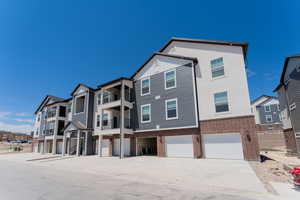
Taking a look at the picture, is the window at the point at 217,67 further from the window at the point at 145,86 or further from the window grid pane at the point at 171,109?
the window at the point at 145,86

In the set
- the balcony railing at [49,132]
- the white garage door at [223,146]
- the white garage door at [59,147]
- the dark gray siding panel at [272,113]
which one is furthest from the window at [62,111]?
the dark gray siding panel at [272,113]

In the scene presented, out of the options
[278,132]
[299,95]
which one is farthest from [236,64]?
[278,132]

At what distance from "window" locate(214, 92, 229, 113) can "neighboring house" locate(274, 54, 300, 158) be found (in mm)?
7512

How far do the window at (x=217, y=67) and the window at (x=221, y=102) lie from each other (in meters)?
1.85

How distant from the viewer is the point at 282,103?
18.8 meters

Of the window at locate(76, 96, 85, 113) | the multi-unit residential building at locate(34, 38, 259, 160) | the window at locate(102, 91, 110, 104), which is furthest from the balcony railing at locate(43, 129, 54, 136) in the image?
the window at locate(102, 91, 110, 104)

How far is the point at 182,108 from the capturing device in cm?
1493

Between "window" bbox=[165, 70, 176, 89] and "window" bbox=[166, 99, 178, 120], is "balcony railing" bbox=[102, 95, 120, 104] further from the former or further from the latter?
"window" bbox=[166, 99, 178, 120]

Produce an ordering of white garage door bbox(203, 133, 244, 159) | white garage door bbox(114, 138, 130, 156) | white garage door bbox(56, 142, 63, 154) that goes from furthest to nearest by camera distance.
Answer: white garage door bbox(56, 142, 63, 154)
white garage door bbox(114, 138, 130, 156)
white garage door bbox(203, 133, 244, 159)

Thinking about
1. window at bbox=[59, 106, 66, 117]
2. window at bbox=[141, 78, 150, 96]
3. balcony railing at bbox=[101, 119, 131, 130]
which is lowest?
balcony railing at bbox=[101, 119, 131, 130]

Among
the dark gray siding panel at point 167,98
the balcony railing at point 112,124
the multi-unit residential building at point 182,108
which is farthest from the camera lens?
the balcony railing at point 112,124

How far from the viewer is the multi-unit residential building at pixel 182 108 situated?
41.9 ft

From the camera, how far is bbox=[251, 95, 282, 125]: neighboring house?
3388 centimetres

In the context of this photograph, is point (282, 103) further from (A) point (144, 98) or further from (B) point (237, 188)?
(B) point (237, 188)
